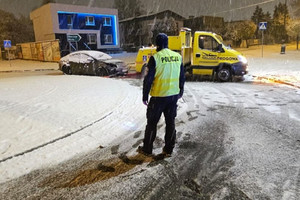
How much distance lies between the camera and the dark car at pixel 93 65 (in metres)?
13.4

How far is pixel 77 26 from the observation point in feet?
111

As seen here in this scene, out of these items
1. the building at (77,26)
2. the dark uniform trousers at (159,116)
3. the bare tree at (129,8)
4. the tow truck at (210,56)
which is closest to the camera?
the dark uniform trousers at (159,116)

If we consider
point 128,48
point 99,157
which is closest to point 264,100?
point 99,157

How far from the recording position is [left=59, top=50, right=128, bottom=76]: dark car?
13406mm

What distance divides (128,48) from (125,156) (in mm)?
39907

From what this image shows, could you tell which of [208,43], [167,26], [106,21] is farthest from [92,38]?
[208,43]

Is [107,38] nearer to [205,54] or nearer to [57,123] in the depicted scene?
[205,54]

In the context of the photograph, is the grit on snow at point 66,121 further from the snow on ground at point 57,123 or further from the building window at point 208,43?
the building window at point 208,43

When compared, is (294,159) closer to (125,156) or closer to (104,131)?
(125,156)

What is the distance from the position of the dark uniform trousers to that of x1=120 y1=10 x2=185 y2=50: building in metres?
35.1

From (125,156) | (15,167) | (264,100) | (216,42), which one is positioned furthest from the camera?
(216,42)

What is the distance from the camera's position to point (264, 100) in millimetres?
7227

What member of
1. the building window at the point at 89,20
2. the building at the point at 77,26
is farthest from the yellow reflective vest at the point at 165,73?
the building window at the point at 89,20

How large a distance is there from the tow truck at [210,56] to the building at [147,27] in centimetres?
2719
